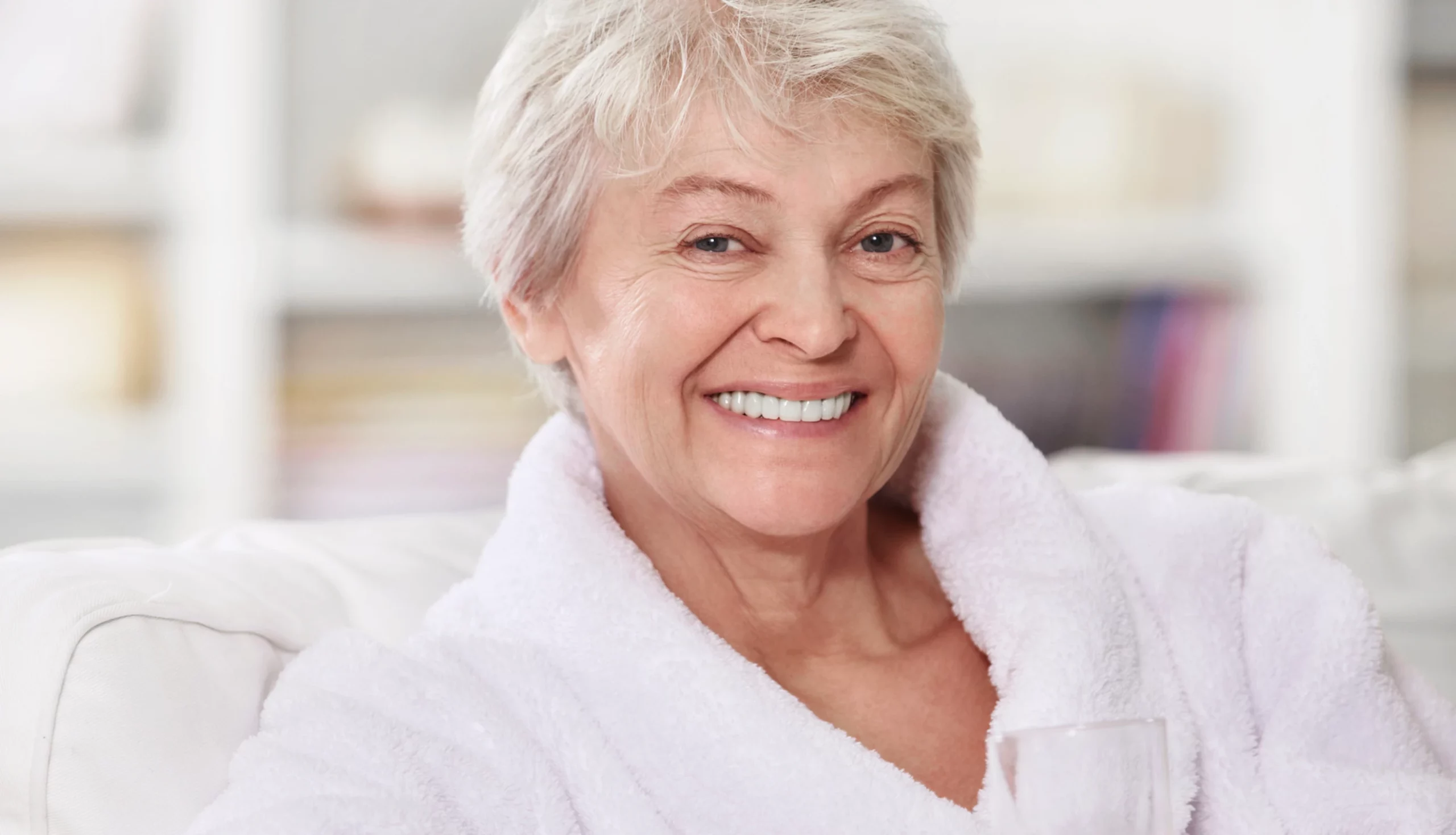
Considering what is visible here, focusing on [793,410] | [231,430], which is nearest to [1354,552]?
[793,410]

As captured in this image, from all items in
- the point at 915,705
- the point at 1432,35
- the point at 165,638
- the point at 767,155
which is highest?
the point at 1432,35

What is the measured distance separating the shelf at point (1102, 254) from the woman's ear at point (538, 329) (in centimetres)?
159

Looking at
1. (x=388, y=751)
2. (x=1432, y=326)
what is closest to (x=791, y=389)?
(x=388, y=751)

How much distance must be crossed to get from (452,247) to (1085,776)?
2058 millimetres

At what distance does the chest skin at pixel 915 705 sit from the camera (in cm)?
128

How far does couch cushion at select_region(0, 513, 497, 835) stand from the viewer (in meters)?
1.00

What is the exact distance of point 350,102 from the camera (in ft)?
8.79

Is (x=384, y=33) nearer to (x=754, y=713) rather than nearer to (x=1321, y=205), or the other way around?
(x=1321, y=205)

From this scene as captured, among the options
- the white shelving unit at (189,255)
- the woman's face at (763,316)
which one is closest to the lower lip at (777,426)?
the woman's face at (763,316)

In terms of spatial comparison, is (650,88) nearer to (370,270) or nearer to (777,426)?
(777,426)

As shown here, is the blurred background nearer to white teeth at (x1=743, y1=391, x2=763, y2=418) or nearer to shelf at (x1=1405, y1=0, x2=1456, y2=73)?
shelf at (x1=1405, y1=0, x2=1456, y2=73)

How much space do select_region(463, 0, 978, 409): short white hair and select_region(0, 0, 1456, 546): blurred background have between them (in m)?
1.31

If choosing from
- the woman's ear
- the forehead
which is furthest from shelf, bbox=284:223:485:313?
the forehead

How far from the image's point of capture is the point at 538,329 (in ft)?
4.38
